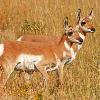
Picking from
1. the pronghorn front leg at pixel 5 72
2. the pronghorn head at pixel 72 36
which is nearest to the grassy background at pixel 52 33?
the pronghorn front leg at pixel 5 72

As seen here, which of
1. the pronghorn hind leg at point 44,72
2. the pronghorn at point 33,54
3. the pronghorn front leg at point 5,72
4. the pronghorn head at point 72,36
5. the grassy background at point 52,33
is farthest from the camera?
the pronghorn head at point 72,36

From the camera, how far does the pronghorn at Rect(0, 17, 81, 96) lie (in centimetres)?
644

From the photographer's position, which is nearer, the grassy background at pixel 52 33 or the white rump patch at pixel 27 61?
the grassy background at pixel 52 33

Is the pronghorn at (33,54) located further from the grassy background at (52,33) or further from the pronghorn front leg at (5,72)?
the grassy background at (52,33)

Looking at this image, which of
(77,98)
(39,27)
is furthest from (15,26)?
(77,98)

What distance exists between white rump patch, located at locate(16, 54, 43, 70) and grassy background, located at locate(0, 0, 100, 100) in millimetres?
136

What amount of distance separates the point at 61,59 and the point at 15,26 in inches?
118

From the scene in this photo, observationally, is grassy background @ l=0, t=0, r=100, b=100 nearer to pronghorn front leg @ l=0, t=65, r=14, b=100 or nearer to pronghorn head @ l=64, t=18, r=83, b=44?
pronghorn front leg @ l=0, t=65, r=14, b=100

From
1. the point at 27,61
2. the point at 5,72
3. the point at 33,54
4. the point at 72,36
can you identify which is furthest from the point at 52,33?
the point at 5,72

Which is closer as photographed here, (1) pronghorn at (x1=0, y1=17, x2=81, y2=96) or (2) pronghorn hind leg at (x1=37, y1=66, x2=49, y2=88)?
(1) pronghorn at (x1=0, y1=17, x2=81, y2=96)

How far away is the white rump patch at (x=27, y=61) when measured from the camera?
6645mm

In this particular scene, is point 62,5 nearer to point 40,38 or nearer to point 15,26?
point 15,26

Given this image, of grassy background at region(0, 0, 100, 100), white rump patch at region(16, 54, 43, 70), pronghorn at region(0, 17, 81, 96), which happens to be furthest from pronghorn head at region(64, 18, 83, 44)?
white rump patch at region(16, 54, 43, 70)

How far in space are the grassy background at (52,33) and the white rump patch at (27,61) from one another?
14 centimetres
